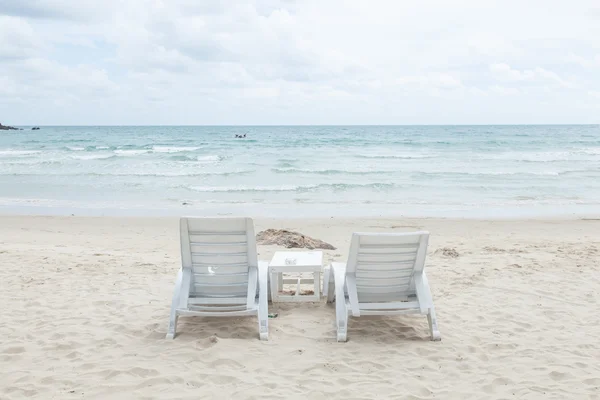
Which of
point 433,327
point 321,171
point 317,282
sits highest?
point 317,282

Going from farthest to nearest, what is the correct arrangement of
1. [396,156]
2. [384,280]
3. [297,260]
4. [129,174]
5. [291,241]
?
[396,156] < [129,174] < [291,241] < [297,260] < [384,280]

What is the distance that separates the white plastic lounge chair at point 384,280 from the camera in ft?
15.1

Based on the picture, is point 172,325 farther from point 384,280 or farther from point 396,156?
point 396,156

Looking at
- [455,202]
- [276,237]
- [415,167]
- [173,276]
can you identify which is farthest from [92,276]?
[415,167]

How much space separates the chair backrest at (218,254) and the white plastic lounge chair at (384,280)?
2.84 ft

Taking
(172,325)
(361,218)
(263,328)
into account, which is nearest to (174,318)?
(172,325)

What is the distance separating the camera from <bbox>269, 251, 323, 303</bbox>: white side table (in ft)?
17.6

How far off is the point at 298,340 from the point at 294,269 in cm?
86

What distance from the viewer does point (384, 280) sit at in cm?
480

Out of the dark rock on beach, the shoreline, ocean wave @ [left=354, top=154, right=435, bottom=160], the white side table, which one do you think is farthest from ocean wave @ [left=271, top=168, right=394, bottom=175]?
the white side table

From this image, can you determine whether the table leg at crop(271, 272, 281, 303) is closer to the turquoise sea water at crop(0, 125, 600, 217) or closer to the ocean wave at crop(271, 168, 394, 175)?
the turquoise sea water at crop(0, 125, 600, 217)

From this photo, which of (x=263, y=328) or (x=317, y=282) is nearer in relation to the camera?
(x=263, y=328)

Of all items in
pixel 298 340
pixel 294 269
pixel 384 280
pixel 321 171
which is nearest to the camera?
pixel 298 340

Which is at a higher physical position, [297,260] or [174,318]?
[297,260]
